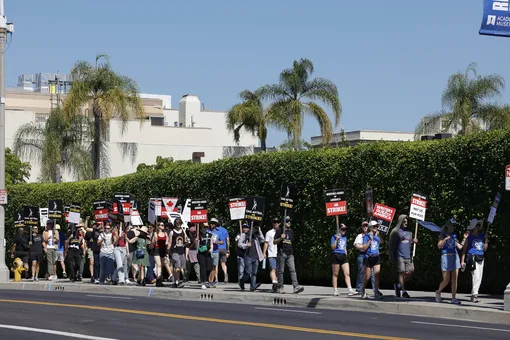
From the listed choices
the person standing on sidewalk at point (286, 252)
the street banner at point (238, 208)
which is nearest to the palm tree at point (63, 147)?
the street banner at point (238, 208)

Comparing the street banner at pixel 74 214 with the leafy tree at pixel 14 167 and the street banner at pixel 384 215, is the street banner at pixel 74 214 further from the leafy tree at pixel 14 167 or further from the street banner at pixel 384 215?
the leafy tree at pixel 14 167

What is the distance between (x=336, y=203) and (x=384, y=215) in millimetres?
1729

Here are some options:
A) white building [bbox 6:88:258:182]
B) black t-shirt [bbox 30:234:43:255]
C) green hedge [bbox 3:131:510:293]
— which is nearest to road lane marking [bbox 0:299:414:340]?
green hedge [bbox 3:131:510:293]

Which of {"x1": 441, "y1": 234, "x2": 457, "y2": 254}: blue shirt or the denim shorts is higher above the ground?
{"x1": 441, "y1": 234, "x2": 457, "y2": 254}: blue shirt

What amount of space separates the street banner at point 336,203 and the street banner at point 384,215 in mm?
1432

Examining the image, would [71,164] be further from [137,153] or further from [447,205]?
[447,205]

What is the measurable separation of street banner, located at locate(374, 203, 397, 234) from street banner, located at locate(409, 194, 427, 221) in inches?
32.1

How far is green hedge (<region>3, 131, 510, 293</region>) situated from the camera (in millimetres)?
23688

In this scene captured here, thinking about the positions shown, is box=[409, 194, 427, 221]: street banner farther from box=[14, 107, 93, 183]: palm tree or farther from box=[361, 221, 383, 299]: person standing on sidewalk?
box=[14, 107, 93, 183]: palm tree

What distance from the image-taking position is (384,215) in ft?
80.3

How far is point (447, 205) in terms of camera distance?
2469cm

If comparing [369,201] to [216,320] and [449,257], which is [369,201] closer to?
[449,257]

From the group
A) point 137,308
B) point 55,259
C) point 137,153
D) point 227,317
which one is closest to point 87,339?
point 227,317

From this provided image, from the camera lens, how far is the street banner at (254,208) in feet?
89.7
